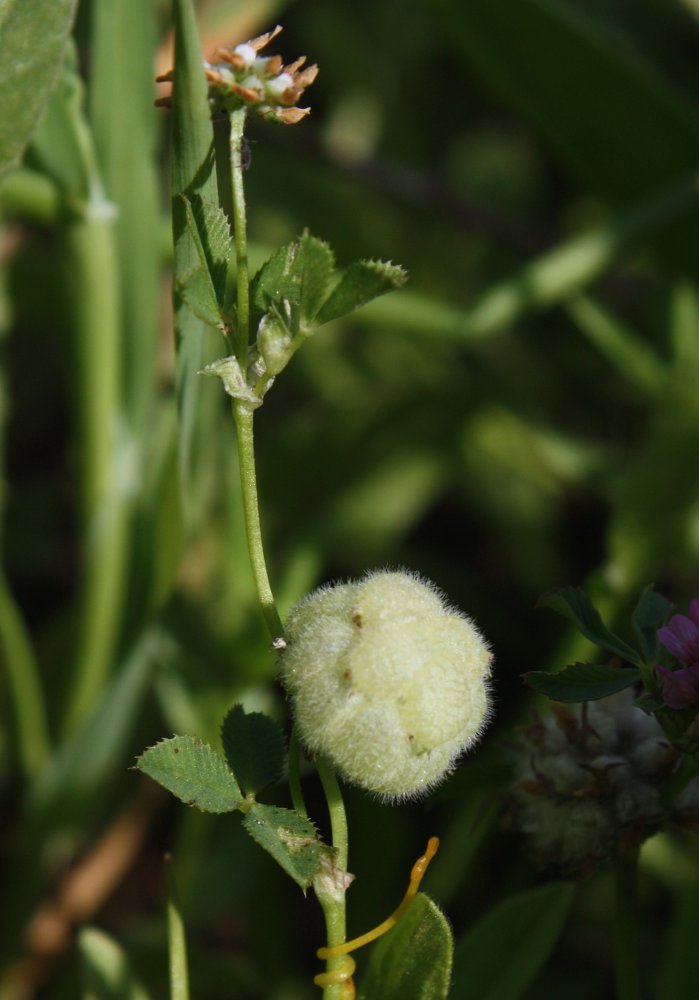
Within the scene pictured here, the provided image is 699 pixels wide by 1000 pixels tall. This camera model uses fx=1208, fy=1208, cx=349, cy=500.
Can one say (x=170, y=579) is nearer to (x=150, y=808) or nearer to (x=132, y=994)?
(x=132, y=994)

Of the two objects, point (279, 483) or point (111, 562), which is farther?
point (279, 483)

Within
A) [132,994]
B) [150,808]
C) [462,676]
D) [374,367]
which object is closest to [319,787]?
[132,994]

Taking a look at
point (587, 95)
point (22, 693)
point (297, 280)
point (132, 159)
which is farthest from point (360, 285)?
point (587, 95)

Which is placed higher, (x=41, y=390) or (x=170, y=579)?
(x=170, y=579)

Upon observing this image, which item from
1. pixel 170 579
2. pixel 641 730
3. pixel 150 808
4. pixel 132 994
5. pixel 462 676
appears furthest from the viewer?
pixel 150 808

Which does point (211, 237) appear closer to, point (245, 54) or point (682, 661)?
point (245, 54)

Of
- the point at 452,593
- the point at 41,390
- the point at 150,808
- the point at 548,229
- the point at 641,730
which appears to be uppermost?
the point at 641,730

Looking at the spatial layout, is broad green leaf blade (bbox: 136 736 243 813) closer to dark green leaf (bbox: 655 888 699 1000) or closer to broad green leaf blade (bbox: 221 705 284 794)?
broad green leaf blade (bbox: 221 705 284 794)
